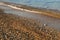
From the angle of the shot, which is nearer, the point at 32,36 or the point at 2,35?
the point at 2,35

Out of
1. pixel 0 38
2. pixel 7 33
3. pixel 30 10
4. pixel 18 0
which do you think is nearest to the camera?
pixel 0 38

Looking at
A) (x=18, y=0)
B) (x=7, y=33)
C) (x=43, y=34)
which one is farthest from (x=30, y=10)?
(x=7, y=33)

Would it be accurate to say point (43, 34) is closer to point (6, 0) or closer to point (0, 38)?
point (0, 38)

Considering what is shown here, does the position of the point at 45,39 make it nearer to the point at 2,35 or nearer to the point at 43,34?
the point at 43,34

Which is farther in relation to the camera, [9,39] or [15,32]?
[15,32]

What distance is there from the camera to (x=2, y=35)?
485 inches

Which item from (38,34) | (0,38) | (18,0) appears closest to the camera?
(0,38)

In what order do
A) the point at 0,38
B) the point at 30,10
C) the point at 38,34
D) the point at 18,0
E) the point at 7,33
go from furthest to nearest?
the point at 18,0, the point at 30,10, the point at 38,34, the point at 7,33, the point at 0,38

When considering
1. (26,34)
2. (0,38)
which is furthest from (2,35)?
(26,34)

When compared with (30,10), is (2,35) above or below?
above

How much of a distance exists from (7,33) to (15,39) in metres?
1.05

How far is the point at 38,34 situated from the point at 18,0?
24.8 m

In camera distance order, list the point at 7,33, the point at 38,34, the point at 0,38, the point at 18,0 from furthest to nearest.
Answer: the point at 18,0
the point at 38,34
the point at 7,33
the point at 0,38

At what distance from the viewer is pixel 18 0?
3856 cm
